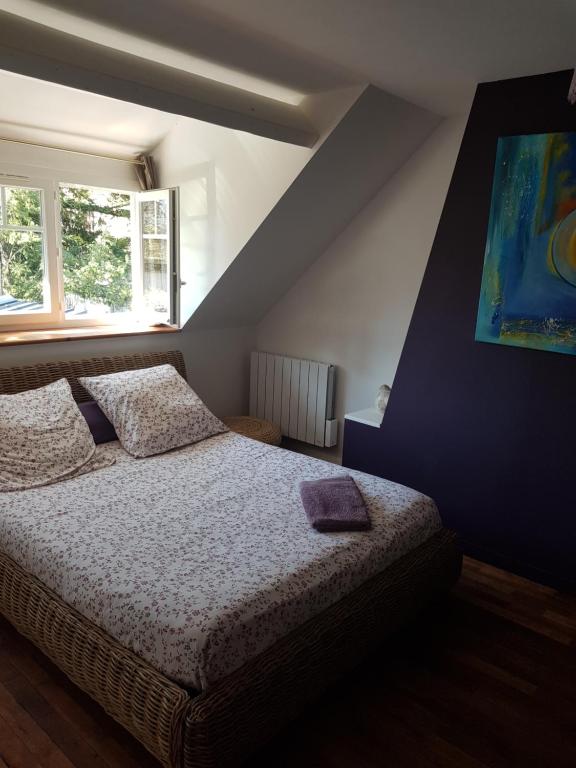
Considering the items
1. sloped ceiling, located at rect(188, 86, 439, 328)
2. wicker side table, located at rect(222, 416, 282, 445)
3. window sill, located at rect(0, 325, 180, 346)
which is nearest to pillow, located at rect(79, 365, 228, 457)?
window sill, located at rect(0, 325, 180, 346)

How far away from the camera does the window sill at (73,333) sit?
3404 mm

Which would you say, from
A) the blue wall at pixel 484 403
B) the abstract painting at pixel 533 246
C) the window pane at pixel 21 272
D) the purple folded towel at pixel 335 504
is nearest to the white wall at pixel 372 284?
the blue wall at pixel 484 403

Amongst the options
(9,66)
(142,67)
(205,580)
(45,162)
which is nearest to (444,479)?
(205,580)

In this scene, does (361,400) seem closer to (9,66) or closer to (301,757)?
(301,757)

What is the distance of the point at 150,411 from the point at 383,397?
4.55 feet

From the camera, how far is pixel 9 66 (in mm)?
2289

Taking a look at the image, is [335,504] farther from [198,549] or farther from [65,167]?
[65,167]

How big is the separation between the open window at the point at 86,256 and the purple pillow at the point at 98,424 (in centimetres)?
83

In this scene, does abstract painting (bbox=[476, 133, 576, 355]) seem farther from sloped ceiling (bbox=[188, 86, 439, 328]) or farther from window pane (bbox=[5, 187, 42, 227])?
window pane (bbox=[5, 187, 42, 227])

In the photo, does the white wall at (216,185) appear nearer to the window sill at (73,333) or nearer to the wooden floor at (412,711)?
the window sill at (73,333)

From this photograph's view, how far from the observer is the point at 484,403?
3.10m

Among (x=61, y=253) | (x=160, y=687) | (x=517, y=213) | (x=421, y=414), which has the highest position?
(x=517, y=213)

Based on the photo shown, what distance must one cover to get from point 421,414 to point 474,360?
436 millimetres

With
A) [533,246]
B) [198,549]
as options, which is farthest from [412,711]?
[533,246]
